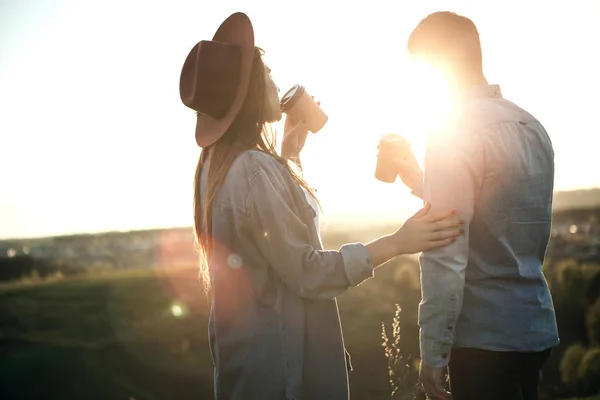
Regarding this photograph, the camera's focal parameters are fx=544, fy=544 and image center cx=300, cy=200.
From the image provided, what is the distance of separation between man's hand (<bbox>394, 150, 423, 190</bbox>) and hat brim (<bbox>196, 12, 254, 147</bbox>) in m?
0.89

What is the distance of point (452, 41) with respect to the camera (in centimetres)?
184

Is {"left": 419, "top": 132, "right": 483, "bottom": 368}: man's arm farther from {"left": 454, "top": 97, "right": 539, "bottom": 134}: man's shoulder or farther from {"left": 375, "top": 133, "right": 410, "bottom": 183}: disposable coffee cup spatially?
{"left": 375, "top": 133, "right": 410, "bottom": 183}: disposable coffee cup

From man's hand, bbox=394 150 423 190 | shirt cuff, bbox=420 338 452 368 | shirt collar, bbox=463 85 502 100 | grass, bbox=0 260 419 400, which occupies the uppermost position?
shirt collar, bbox=463 85 502 100

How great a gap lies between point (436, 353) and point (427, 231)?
386 mm

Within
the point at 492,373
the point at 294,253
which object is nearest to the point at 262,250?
the point at 294,253

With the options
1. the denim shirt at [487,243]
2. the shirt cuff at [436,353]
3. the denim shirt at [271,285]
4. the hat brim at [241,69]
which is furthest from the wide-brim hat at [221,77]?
the shirt cuff at [436,353]

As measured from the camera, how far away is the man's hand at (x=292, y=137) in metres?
2.68

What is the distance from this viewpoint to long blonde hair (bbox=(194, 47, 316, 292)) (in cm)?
184

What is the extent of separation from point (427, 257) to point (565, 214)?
34093 mm

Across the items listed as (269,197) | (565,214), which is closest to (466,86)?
(269,197)

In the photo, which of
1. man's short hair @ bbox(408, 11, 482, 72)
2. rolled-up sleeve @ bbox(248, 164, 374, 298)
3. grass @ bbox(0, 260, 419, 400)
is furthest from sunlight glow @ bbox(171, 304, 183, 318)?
man's short hair @ bbox(408, 11, 482, 72)

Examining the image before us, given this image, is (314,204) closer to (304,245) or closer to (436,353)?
(304,245)

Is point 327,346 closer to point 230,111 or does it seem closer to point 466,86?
point 230,111

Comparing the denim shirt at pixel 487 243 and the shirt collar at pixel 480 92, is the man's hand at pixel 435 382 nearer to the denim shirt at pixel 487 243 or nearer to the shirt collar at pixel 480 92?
the denim shirt at pixel 487 243
